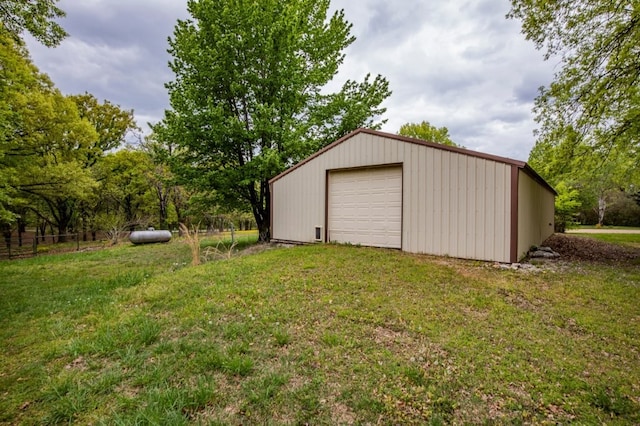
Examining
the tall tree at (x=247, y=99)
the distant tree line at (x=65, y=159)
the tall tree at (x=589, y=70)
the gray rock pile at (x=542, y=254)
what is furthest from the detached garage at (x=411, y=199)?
the distant tree line at (x=65, y=159)

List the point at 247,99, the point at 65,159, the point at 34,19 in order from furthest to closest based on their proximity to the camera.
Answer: the point at 65,159 < the point at 247,99 < the point at 34,19

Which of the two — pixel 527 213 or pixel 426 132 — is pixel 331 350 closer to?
pixel 527 213

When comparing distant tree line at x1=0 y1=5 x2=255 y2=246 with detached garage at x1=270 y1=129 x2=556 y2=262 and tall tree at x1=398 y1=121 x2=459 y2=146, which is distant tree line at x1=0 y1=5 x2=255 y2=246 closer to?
detached garage at x1=270 y1=129 x2=556 y2=262

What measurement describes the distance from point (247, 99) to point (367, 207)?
6.83 meters

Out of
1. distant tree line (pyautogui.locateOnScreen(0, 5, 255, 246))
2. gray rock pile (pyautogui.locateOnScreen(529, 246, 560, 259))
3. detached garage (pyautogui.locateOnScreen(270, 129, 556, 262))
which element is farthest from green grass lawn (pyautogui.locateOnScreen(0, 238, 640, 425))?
distant tree line (pyautogui.locateOnScreen(0, 5, 255, 246))

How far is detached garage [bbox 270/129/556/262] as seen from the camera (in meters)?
5.93

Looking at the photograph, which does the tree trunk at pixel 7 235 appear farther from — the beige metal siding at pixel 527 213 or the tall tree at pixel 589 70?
the tall tree at pixel 589 70

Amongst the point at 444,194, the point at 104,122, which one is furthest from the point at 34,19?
the point at 104,122

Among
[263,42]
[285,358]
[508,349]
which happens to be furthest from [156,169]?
[508,349]

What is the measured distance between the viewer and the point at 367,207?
801 cm

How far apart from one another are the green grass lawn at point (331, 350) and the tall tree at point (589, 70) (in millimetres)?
4792

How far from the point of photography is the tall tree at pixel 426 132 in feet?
79.7

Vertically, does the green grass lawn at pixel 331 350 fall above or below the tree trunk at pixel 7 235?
below

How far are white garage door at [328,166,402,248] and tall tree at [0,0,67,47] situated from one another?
8.13m
